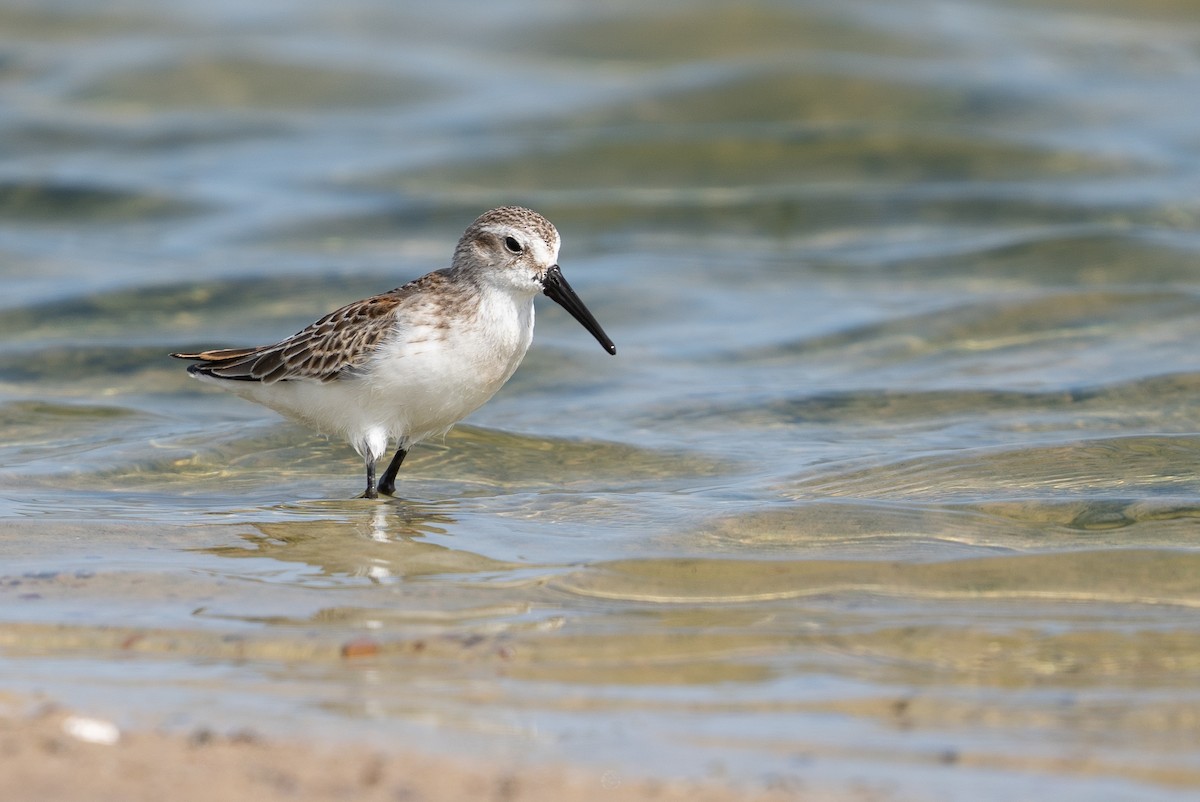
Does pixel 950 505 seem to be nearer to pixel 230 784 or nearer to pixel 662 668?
pixel 662 668

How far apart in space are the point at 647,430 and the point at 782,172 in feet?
25.1

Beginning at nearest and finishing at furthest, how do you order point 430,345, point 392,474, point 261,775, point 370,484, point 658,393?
point 261,775 < point 430,345 < point 370,484 < point 392,474 < point 658,393

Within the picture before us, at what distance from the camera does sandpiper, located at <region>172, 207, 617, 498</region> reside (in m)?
7.84

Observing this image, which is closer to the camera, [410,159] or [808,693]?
[808,693]

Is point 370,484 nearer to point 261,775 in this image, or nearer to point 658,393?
point 658,393

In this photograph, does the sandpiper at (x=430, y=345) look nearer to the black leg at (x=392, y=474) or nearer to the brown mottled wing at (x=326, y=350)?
the brown mottled wing at (x=326, y=350)

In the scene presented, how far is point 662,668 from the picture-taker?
5.35 m

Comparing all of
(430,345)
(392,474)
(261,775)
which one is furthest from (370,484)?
(261,775)

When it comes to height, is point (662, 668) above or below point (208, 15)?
below

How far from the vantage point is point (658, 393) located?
35.7 feet

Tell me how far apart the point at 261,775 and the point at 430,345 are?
3.77 metres

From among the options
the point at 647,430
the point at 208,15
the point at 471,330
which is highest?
the point at 208,15

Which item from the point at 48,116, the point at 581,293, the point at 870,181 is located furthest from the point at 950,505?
the point at 48,116

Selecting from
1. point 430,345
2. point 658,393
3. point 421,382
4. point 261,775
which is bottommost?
point 658,393
